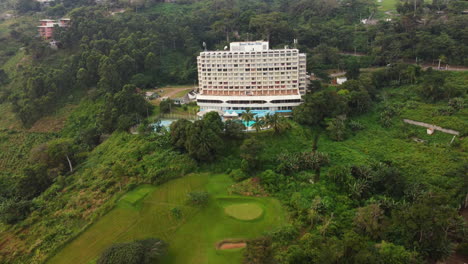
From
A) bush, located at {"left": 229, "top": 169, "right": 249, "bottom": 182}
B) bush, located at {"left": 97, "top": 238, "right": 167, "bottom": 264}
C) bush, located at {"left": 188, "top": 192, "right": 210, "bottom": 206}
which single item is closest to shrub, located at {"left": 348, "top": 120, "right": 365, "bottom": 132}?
bush, located at {"left": 229, "top": 169, "right": 249, "bottom": 182}

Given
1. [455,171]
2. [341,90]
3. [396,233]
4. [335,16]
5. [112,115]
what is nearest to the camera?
[396,233]

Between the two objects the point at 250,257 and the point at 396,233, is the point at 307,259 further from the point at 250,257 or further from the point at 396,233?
the point at 396,233

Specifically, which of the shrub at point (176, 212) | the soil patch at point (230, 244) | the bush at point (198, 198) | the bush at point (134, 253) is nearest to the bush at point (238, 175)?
the bush at point (198, 198)

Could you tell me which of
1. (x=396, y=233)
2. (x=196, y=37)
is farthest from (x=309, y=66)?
(x=396, y=233)

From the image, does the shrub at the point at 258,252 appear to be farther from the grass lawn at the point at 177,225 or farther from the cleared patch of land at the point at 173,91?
the cleared patch of land at the point at 173,91

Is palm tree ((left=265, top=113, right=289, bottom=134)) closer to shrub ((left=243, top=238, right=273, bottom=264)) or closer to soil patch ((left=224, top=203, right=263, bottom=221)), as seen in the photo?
soil patch ((left=224, top=203, right=263, bottom=221))

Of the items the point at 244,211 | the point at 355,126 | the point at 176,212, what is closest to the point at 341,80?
the point at 355,126
